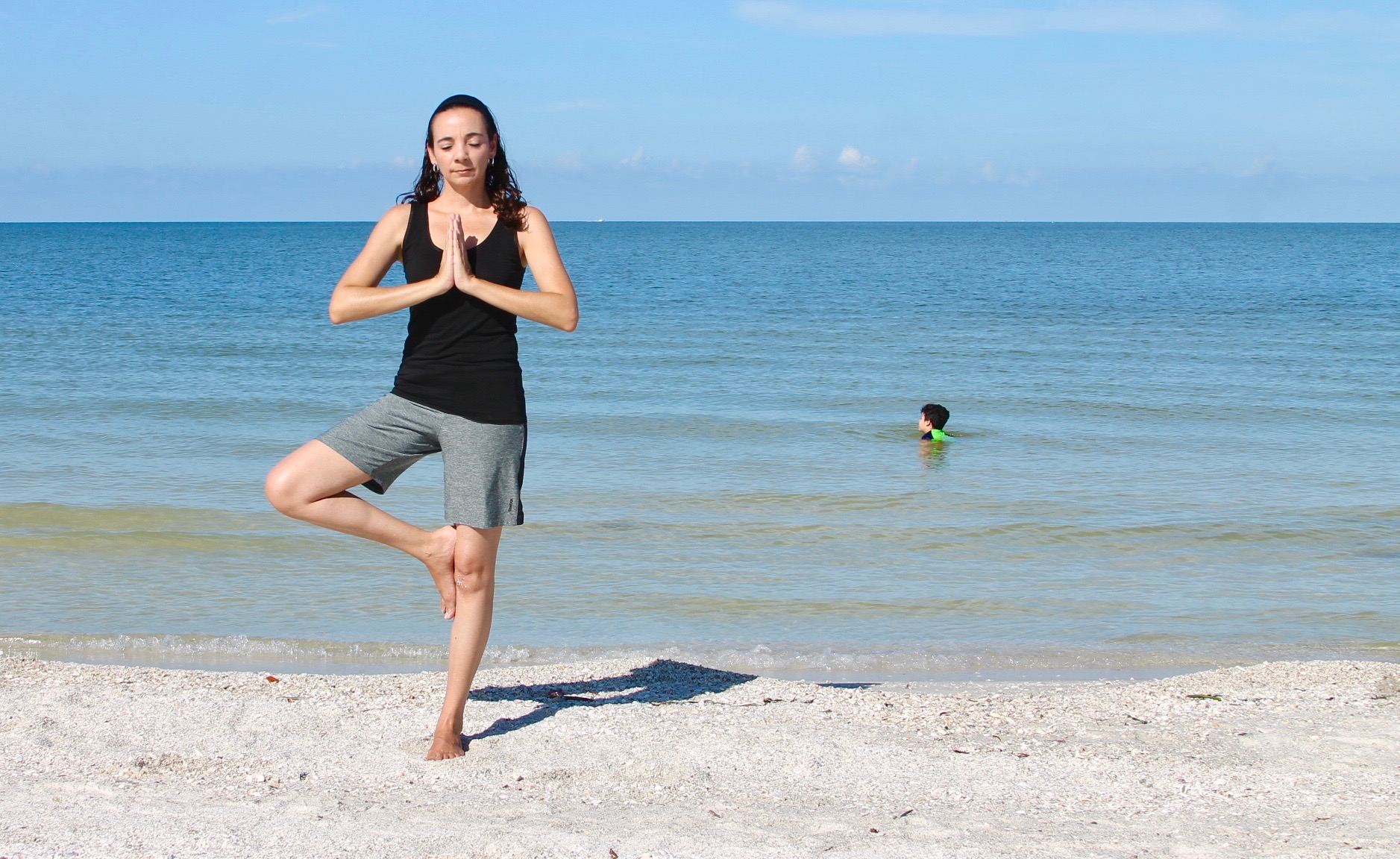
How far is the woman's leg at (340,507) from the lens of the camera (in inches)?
145

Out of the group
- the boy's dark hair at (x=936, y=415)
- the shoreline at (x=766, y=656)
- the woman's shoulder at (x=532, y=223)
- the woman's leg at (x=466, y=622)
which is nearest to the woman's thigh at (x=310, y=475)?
→ the woman's leg at (x=466, y=622)

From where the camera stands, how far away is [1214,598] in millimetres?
7668

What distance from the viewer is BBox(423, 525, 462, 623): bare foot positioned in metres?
3.85

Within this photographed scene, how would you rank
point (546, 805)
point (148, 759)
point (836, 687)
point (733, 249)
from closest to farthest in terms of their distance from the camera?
point (546, 805) < point (148, 759) < point (836, 687) < point (733, 249)

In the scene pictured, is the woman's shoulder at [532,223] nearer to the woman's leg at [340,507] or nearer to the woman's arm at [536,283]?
the woman's arm at [536,283]

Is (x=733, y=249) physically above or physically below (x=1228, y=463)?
above

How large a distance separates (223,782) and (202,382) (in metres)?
15.0

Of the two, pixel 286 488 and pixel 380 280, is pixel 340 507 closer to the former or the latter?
pixel 286 488

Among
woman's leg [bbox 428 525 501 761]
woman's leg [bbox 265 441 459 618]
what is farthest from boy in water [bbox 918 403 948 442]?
woman's leg [bbox 265 441 459 618]

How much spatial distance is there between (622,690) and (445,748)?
4.41 feet

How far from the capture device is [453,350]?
3705 mm

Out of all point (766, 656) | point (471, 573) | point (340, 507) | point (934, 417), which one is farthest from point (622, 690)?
point (934, 417)

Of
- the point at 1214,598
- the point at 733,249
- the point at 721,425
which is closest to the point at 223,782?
the point at 1214,598

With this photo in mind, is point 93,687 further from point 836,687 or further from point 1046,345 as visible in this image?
point 1046,345
